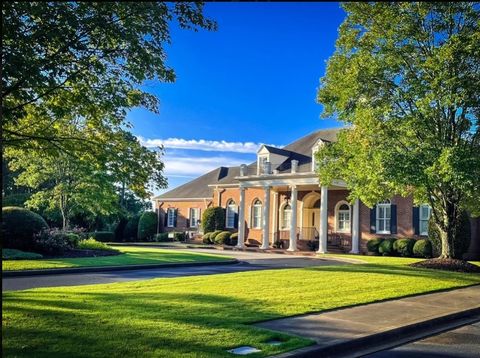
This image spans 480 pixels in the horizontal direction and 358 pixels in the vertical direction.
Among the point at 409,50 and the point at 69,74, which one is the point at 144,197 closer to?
the point at 69,74

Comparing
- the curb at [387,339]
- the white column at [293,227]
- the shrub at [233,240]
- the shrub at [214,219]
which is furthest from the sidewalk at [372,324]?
the shrub at [214,219]

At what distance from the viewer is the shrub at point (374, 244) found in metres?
30.8

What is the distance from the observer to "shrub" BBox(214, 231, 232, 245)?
39.8 meters

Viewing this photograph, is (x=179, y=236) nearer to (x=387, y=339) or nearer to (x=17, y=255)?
(x=17, y=255)

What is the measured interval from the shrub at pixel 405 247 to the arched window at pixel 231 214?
1661cm

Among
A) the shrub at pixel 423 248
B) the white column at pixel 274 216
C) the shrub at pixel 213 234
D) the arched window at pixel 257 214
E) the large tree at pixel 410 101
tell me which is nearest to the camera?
the large tree at pixel 410 101

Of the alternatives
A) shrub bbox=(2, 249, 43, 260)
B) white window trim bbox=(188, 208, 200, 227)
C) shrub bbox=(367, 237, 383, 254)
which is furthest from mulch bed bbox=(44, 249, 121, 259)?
white window trim bbox=(188, 208, 200, 227)

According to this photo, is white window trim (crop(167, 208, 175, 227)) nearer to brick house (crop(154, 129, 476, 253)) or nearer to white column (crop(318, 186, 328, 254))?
brick house (crop(154, 129, 476, 253))

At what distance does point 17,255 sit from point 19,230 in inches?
96.4

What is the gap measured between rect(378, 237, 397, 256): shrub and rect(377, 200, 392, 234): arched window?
1300mm

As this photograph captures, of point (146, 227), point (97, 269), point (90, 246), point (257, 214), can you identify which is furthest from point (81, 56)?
point (146, 227)

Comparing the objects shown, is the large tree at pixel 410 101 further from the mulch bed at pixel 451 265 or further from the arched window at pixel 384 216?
the arched window at pixel 384 216

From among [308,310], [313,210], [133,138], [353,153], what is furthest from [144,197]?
[313,210]

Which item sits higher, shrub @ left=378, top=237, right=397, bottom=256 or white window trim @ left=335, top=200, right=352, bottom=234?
white window trim @ left=335, top=200, right=352, bottom=234
